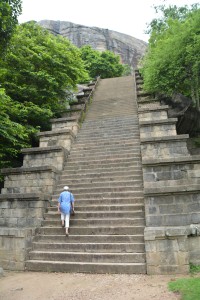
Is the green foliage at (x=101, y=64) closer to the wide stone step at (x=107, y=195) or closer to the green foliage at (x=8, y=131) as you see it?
the green foliage at (x=8, y=131)

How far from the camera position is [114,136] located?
1201cm

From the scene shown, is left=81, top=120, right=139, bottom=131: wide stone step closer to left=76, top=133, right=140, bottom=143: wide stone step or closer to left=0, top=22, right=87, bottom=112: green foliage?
left=76, top=133, right=140, bottom=143: wide stone step

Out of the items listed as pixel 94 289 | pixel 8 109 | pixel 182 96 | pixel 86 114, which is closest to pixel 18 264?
pixel 94 289

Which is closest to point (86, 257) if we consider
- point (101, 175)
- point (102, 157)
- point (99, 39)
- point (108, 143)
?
point (101, 175)

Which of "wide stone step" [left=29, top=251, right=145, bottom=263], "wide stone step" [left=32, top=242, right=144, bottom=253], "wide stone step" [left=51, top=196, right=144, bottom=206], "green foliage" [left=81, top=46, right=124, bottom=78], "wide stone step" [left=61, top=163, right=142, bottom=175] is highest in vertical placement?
"green foliage" [left=81, top=46, right=124, bottom=78]

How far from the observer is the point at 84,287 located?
5227 millimetres

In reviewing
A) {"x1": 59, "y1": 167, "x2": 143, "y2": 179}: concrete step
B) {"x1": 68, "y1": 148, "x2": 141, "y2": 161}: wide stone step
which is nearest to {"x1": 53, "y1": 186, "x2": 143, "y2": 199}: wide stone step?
{"x1": 59, "y1": 167, "x2": 143, "y2": 179}: concrete step

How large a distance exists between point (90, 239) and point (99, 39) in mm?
45139

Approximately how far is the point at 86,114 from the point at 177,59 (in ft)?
19.4

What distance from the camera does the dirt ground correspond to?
186 inches

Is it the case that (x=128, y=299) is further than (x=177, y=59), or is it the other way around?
(x=177, y=59)

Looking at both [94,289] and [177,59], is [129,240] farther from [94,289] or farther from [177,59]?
[177,59]

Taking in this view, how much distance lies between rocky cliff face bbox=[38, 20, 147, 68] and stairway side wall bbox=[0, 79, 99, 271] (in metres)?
37.4

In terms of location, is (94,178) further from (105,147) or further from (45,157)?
(45,157)
